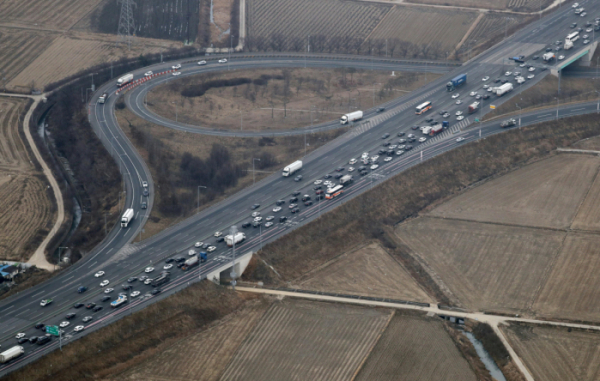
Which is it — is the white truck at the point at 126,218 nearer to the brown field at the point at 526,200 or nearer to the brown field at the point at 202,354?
the brown field at the point at 202,354

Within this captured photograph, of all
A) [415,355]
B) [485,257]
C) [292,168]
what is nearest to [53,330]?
[415,355]

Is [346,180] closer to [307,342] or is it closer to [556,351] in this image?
[307,342]

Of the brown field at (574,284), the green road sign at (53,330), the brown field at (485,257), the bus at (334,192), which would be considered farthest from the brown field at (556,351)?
the green road sign at (53,330)

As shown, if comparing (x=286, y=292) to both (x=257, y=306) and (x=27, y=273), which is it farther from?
(x=27, y=273)

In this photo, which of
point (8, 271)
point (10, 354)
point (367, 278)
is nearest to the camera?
point (10, 354)

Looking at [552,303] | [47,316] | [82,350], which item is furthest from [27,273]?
[552,303]

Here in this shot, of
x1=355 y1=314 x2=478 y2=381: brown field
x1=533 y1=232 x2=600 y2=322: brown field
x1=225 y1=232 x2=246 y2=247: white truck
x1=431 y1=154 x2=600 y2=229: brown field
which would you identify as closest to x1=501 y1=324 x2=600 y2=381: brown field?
x1=533 y1=232 x2=600 y2=322: brown field
